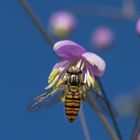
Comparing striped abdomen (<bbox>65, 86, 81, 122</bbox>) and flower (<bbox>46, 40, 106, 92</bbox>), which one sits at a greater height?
flower (<bbox>46, 40, 106, 92</bbox>)

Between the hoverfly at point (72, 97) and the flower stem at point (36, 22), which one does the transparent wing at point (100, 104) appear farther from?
the flower stem at point (36, 22)

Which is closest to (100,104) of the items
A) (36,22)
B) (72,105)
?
(72,105)

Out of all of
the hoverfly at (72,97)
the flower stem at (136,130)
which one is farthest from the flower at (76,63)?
the flower stem at (136,130)

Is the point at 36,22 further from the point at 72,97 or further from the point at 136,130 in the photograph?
the point at 136,130

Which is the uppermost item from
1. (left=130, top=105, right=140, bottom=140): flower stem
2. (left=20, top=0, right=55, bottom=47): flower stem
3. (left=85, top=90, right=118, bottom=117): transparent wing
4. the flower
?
(left=20, top=0, right=55, bottom=47): flower stem

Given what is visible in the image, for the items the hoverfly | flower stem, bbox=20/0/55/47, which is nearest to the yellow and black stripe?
the hoverfly

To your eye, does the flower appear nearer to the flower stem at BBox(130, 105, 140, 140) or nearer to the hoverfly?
the hoverfly

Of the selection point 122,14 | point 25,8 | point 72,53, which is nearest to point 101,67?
point 72,53
